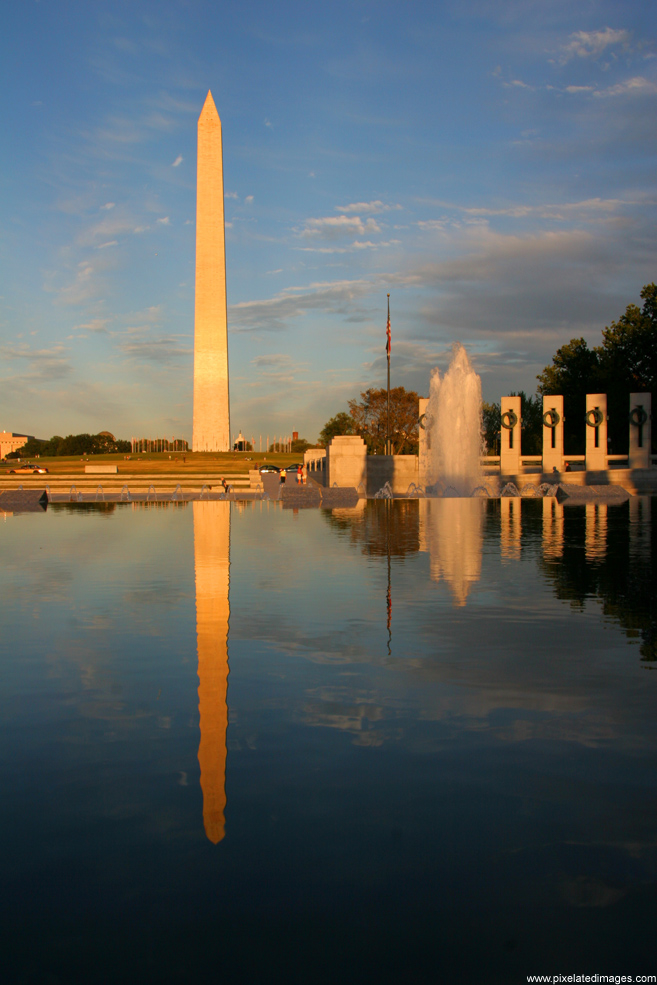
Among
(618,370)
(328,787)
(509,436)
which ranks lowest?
(328,787)

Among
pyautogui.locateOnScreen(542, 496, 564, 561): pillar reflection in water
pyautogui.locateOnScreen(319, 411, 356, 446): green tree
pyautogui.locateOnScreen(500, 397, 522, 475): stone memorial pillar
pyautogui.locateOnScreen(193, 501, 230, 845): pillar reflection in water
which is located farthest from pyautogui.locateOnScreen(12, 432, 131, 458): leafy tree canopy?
pyautogui.locateOnScreen(193, 501, 230, 845): pillar reflection in water

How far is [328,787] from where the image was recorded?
14.1 feet

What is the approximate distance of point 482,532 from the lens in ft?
61.0

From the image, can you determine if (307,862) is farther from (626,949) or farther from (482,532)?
(482,532)

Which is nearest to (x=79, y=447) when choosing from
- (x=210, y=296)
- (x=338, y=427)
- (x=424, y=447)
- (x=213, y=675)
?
(x=338, y=427)

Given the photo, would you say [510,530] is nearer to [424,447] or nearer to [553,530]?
[553,530]

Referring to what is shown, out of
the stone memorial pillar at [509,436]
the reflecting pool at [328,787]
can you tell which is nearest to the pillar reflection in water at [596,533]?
the reflecting pool at [328,787]

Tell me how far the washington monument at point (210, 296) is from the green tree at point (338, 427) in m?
44.0

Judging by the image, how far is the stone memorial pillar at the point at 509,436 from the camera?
4831 centimetres

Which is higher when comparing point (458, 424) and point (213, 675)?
point (458, 424)

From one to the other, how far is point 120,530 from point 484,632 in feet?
43.4

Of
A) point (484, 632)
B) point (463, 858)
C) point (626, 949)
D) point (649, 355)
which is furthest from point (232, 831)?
point (649, 355)

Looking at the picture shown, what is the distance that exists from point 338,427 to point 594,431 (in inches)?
2573

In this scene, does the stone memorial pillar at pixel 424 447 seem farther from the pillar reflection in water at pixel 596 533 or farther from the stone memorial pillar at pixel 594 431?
the pillar reflection in water at pixel 596 533
